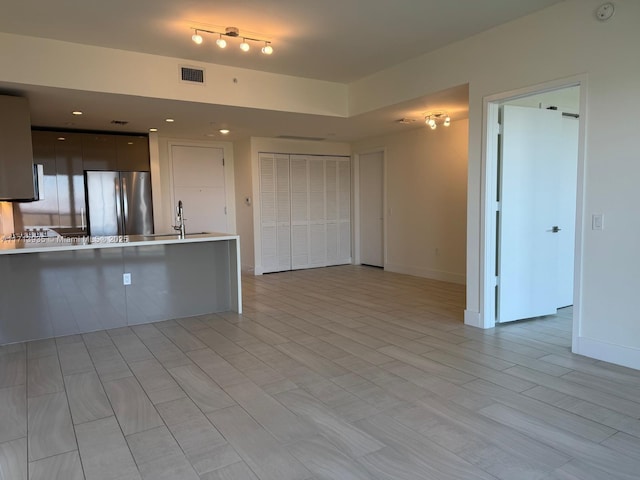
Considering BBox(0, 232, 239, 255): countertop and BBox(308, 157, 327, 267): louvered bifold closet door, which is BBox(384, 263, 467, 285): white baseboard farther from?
BBox(0, 232, 239, 255): countertop

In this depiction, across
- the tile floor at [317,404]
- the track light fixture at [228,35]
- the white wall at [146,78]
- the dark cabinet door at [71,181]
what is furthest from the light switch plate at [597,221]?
the dark cabinet door at [71,181]

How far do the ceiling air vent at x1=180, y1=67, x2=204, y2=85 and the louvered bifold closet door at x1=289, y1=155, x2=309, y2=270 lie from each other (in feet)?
10.8

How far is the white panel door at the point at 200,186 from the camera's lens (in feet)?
25.2

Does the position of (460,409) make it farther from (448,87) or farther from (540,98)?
(540,98)

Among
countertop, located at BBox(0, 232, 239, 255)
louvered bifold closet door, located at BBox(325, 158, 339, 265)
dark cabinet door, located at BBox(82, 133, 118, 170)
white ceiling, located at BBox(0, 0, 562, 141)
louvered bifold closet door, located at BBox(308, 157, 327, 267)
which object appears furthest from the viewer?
louvered bifold closet door, located at BBox(325, 158, 339, 265)

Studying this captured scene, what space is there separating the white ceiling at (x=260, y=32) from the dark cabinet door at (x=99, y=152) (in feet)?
2.12

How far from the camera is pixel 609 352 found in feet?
11.1

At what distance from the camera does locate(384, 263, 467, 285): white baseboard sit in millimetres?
6646

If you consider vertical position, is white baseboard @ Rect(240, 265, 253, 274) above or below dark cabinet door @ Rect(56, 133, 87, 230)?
below

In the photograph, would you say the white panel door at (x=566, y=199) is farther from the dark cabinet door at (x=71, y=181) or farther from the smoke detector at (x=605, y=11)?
the dark cabinet door at (x=71, y=181)

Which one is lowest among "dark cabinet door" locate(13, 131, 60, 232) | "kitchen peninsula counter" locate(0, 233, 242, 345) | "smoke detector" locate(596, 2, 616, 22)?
"kitchen peninsula counter" locate(0, 233, 242, 345)

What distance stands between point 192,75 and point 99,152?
2.62 meters

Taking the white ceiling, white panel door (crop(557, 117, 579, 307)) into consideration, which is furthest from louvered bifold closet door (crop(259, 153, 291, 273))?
white panel door (crop(557, 117, 579, 307))

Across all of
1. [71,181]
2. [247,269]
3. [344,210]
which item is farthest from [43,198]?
[344,210]
